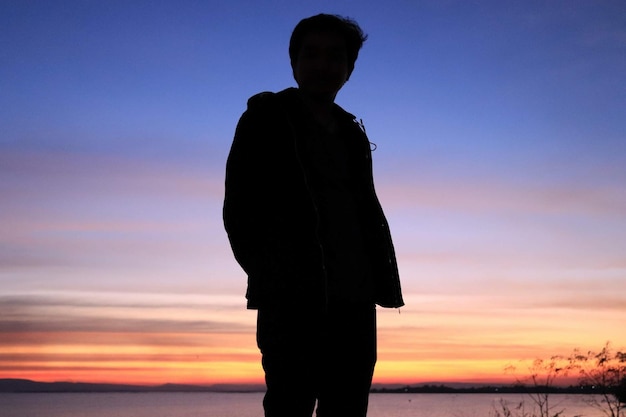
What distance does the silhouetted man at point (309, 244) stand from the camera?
262 centimetres

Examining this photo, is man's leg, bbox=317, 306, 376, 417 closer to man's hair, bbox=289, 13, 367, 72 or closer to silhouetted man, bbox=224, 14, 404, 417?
silhouetted man, bbox=224, 14, 404, 417

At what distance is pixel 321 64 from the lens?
10.0ft

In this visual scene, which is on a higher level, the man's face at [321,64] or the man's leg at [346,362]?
the man's face at [321,64]

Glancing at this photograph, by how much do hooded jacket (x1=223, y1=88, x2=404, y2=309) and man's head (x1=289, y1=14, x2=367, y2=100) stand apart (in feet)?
0.45

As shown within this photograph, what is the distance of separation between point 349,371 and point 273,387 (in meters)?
0.32

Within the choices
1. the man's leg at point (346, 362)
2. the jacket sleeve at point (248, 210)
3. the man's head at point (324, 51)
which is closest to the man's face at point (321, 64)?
the man's head at point (324, 51)

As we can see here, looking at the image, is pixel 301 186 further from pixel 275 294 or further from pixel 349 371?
pixel 349 371

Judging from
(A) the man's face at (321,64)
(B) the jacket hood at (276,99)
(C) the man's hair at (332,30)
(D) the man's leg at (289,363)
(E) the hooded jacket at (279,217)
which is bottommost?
(D) the man's leg at (289,363)

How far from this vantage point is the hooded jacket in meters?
2.65

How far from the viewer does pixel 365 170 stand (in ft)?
10.4

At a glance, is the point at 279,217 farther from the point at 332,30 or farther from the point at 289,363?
the point at 332,30

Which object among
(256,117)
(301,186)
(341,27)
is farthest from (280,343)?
(341,27)

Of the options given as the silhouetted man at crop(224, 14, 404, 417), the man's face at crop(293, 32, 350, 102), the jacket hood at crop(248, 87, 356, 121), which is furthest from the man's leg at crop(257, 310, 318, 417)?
the man's face at crop(293, 32, 350, 102)

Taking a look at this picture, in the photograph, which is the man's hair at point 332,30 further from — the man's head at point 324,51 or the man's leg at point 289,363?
the man's leg at point 289,363
